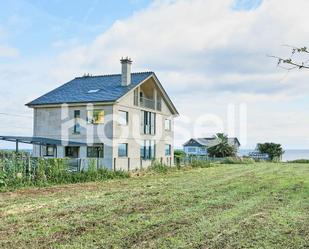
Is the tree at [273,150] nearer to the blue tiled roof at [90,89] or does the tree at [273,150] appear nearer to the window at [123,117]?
the blue tiled roof at [90,89]

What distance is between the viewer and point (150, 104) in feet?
114

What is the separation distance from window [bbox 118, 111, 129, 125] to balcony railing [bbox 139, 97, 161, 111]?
290 centimetres

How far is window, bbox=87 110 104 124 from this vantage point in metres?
28.6

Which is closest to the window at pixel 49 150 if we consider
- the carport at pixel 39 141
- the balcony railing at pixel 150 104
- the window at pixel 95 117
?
the carport at pixel 39 141

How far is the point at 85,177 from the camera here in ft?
68.6

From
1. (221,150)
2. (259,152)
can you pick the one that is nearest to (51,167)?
(221,150)

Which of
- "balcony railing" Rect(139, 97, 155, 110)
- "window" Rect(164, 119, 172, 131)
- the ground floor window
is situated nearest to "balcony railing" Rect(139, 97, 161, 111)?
"balcony railing" Rect(139, 97, 155, 110)

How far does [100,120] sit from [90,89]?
3.51m

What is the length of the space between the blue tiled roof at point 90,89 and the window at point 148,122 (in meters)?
3.27

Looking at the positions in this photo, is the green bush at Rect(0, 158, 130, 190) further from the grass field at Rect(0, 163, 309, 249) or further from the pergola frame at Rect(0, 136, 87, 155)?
the pergola frame at Rect(0, 136, 87, 155)

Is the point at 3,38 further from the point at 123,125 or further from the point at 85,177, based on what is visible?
the point at 123,125

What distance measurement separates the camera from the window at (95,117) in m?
28.6

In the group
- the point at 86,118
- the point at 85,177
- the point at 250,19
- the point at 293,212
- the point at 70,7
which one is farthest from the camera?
the point at 86,118

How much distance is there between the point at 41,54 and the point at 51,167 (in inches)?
265
